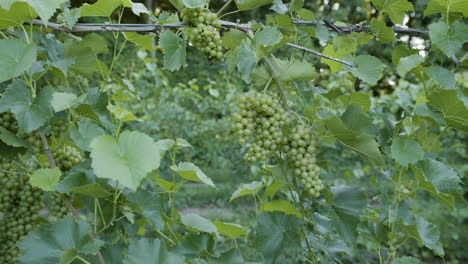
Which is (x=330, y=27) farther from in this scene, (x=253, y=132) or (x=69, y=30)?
(x=69, y=30)

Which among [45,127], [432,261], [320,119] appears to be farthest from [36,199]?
[432,261]

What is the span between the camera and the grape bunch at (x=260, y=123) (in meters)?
0.90

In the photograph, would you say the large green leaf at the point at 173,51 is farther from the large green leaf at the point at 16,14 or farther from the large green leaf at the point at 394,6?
the large green leaf at the point at 394,6

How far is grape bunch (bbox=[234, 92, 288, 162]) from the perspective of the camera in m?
0.90

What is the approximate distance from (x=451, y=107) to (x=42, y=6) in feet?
2.92

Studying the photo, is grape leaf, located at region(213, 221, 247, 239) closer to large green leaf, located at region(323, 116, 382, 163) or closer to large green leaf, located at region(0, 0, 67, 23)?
large green leaf, located at region(323, 116, 382, 163)

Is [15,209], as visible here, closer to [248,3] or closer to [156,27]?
[156,27]

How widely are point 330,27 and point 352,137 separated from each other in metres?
0.29

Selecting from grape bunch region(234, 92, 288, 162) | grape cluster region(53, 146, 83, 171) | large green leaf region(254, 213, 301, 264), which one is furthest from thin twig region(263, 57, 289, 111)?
grape cluster region(53, 146, 83, 171)

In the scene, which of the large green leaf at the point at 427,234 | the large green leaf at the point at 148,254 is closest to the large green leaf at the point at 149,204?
the large green leaf at the point at 148,254

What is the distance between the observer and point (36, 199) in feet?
3.65

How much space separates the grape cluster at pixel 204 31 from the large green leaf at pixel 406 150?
19.0 inches

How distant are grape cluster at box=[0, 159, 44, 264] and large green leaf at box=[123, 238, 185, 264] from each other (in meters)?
0.39

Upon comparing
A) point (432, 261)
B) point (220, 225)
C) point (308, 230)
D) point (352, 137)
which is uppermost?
point (352, 137)
